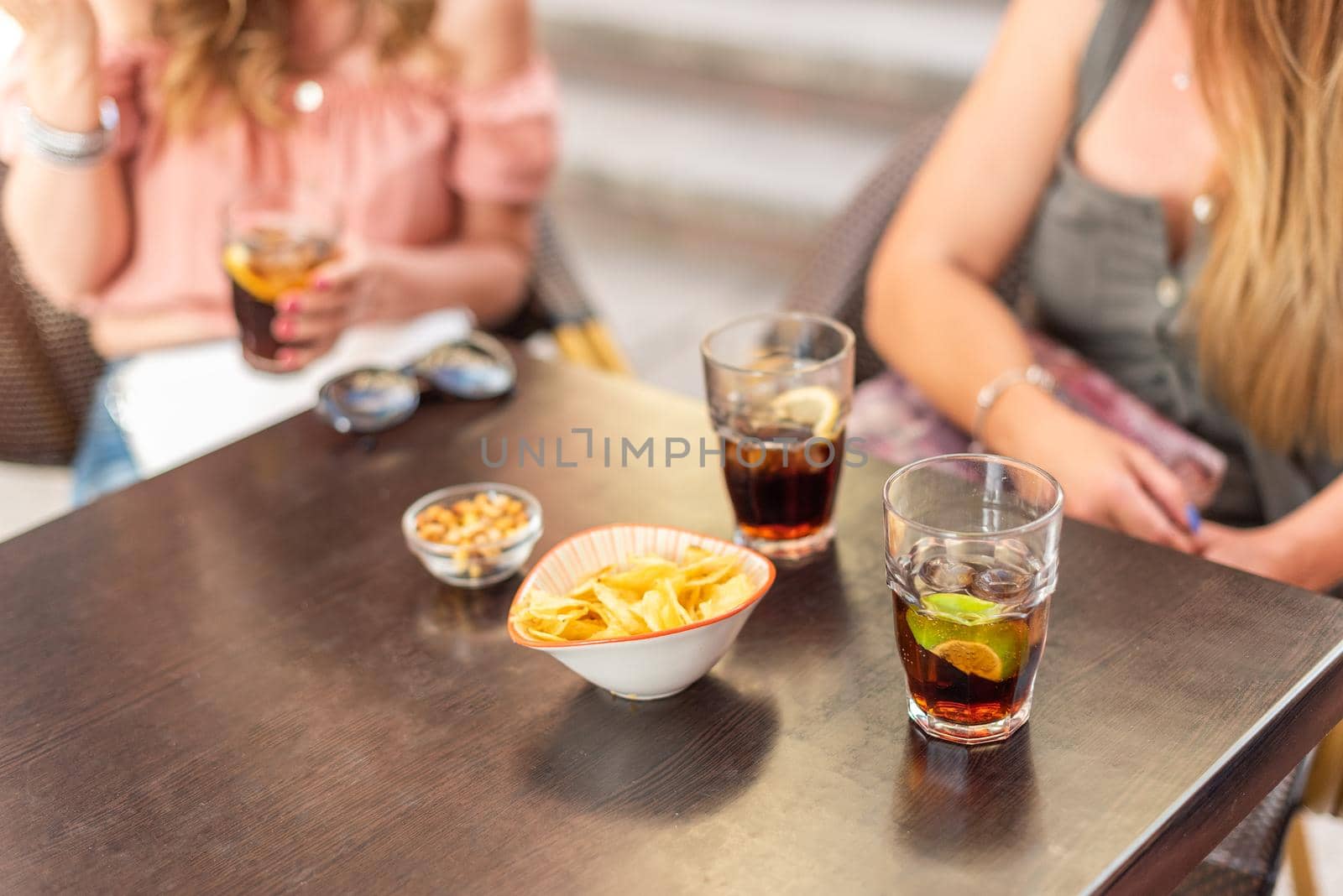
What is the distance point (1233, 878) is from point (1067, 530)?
1.44ft

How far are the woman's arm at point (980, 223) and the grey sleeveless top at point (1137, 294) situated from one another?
1.3 inches

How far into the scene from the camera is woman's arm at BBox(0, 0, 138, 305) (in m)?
1.29

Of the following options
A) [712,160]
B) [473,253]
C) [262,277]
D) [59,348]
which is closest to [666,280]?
[712,160]

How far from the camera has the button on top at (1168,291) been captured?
1.41 metres

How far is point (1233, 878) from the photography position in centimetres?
121

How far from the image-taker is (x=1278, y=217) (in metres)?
1.25

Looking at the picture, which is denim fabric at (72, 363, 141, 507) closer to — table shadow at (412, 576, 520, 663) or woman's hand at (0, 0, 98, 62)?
woman's hand at (0, 0, 98, 62)

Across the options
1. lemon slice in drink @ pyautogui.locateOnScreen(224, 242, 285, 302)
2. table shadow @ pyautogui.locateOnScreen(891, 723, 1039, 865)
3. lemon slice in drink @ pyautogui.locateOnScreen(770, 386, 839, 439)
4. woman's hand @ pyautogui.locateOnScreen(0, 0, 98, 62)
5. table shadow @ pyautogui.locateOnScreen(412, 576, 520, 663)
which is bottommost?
table shadow @ pyautogui.locateOnScreen(412, 576, 520, 663)

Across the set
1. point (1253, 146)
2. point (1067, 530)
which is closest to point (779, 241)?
point (1253, 146)

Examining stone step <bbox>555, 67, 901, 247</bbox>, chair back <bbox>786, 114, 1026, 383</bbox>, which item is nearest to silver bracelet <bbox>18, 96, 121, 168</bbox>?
chair back <bbox>786, 114, 1026, 383</bbox>

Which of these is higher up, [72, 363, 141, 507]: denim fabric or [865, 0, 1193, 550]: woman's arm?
[865, 0, 1193, 550]: woman's arm

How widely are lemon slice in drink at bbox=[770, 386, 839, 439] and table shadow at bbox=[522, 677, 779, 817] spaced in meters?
0.24

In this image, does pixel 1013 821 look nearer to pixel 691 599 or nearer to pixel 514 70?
pixel 691 599

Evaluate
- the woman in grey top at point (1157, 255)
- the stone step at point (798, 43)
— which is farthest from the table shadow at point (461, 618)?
the stone step at point (798, 43)
